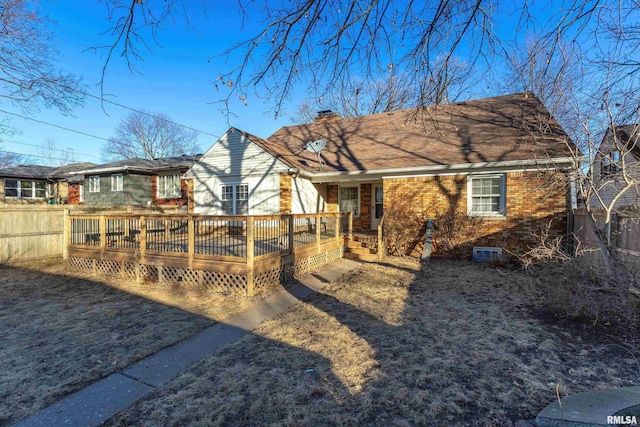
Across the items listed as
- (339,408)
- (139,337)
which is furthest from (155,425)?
(139,337)

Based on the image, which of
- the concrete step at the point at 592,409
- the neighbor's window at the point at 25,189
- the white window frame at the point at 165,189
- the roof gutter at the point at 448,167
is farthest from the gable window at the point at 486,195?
the neighbor's window at the point at 25,189

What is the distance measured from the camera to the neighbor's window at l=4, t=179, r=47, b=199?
2217cm

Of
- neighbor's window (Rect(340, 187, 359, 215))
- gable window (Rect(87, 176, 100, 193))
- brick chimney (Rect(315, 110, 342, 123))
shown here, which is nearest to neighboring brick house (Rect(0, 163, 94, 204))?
gable window (Rect(87, 176, 100, 193))

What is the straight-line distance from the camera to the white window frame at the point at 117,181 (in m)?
19.9

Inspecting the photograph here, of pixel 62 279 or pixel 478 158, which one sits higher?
pixel 478 158

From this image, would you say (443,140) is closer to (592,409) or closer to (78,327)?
(592,409)

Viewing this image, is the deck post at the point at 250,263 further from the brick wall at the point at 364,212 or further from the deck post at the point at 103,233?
the brick wall at the point at 364,212

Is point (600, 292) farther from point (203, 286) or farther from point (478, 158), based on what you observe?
point (203, 286)

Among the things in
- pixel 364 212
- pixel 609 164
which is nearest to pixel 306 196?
pixel 364 212

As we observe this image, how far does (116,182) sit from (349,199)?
15503 mm

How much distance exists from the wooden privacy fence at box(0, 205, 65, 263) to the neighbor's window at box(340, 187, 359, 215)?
992 cm

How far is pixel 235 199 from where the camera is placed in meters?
12.9

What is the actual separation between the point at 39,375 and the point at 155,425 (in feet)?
5.86

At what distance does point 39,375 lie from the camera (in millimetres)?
3348
